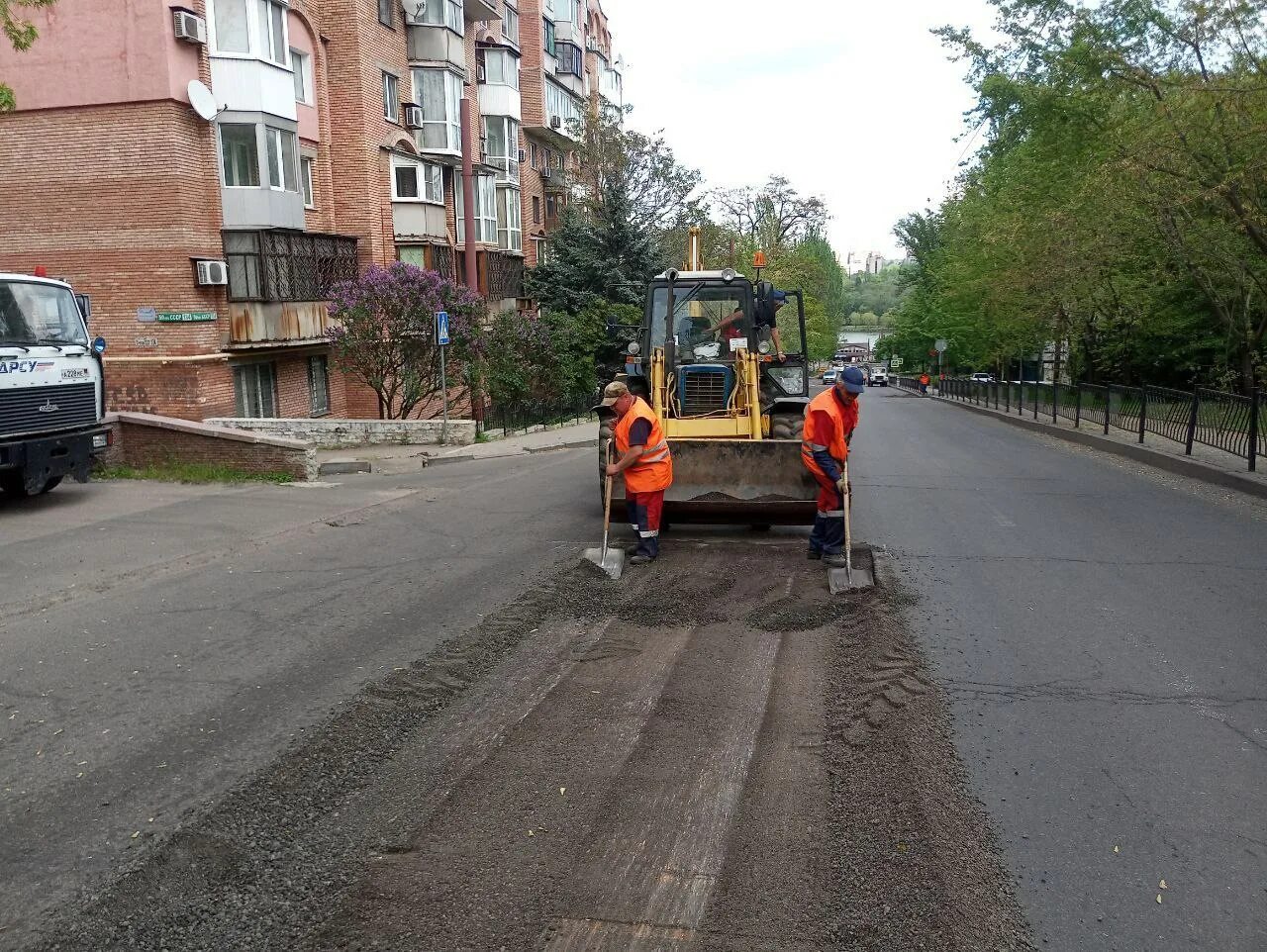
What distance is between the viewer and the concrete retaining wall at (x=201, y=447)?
1480cm

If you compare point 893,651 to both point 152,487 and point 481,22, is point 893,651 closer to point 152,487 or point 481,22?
point 152,487

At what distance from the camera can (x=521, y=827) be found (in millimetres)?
4254

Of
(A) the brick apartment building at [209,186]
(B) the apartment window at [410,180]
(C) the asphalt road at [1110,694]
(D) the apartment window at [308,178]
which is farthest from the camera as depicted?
(B) the apartment window at [410,180]

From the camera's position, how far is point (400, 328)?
2159 centimetres

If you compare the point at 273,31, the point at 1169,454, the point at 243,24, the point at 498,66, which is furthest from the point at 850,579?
the point at 498,66

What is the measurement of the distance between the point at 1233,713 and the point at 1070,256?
2270 centimetres

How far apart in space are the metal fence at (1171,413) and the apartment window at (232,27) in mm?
19379

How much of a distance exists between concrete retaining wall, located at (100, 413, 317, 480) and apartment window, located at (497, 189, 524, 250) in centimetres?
2387

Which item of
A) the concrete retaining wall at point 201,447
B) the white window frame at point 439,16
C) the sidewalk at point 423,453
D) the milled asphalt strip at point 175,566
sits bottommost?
the sidewalk at point 423,453

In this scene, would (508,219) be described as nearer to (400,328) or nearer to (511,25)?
(511,25)

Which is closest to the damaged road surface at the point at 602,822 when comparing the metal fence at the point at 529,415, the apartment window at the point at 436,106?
the metal fence at the point at 529,415

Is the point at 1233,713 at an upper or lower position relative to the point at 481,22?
lower

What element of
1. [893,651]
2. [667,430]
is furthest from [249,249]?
[893,651]

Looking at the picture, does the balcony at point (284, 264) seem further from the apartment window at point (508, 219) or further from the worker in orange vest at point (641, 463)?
the worker in orange vest at point (641, 463)
